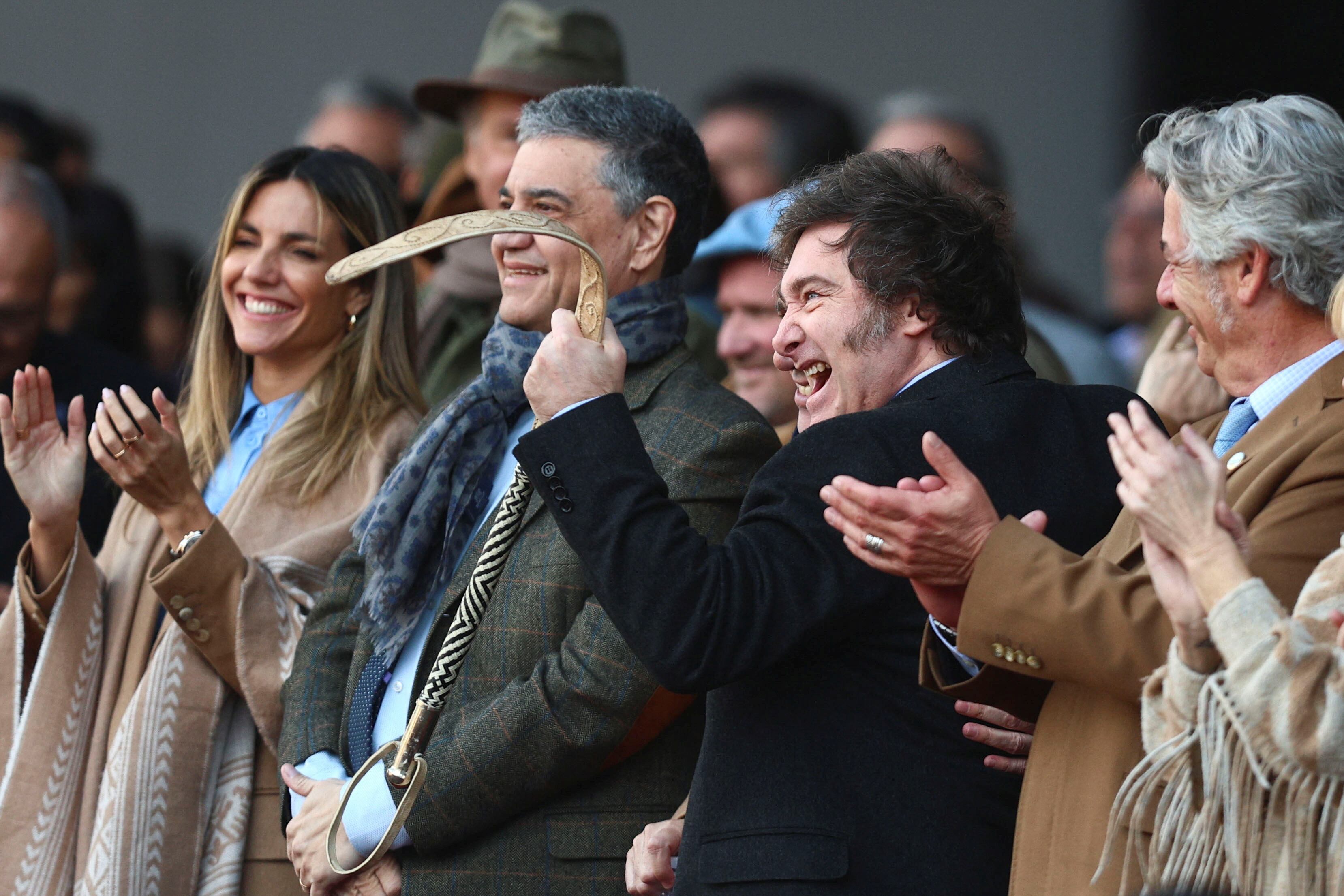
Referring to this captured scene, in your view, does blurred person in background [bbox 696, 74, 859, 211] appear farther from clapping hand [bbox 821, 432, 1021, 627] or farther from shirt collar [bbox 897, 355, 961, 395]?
clapping hand [bbox 821, 432, 1021, 627]

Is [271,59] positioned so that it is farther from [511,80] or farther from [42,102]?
[511,80]

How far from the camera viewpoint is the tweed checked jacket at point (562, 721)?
3031mm

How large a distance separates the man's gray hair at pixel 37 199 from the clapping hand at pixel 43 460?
108 centimetres

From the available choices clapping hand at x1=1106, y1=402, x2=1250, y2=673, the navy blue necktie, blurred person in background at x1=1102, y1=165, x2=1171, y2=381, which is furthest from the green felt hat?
clapping hand at x1=1106, y1=402, x2=1250, y2=673

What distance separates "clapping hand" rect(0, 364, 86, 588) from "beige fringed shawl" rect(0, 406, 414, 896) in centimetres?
8

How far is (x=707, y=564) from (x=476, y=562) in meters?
0.90

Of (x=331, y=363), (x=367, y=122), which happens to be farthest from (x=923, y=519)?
(x=367, y=122)

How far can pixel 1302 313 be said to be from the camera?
2547 millimetres

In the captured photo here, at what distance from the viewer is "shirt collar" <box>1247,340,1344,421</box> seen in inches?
99.7

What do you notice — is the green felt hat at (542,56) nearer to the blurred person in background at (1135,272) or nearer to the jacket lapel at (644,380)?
the blurred person in background at (1135,272)

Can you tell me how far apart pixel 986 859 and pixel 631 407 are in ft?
3.66

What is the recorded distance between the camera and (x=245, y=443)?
4.20m

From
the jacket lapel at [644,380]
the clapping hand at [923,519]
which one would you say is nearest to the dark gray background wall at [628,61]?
Answer: the jacket lapel at [644,380]

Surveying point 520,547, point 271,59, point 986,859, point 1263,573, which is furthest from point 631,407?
point 271,59
